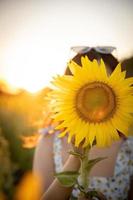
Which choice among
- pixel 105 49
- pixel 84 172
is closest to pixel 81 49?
pixel 105 49

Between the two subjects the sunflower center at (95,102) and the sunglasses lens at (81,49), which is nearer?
the sunflower center at (95,102)

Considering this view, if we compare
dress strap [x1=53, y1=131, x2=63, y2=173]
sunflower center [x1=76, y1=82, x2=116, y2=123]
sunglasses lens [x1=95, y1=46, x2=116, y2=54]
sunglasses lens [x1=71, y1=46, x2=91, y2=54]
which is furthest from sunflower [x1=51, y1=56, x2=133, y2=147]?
dress strap [x1=53, y1=131, x2=63, y2=173]

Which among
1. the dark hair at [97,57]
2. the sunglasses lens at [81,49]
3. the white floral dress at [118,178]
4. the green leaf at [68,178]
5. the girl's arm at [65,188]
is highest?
the sunglasses lens at [81,49]

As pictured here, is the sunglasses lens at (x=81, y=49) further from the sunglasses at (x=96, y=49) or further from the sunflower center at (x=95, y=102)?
the sunflower center at (x=95, y=102)

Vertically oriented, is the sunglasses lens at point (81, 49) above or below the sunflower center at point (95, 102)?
above

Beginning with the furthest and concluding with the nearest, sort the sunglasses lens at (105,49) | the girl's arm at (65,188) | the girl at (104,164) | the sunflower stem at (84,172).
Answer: the girl at (104,164) → the sunglasses lens at (105,49) → the girl's arm at (65,188) → the sunflower stem at (84,172)

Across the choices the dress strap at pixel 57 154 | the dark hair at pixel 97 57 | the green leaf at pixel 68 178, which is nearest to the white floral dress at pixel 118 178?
the dress strap at pixel 57 154

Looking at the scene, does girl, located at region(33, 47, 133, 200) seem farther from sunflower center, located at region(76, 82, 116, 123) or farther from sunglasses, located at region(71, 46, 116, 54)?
sunflower center, located at region(76, 82, 116, 123)
